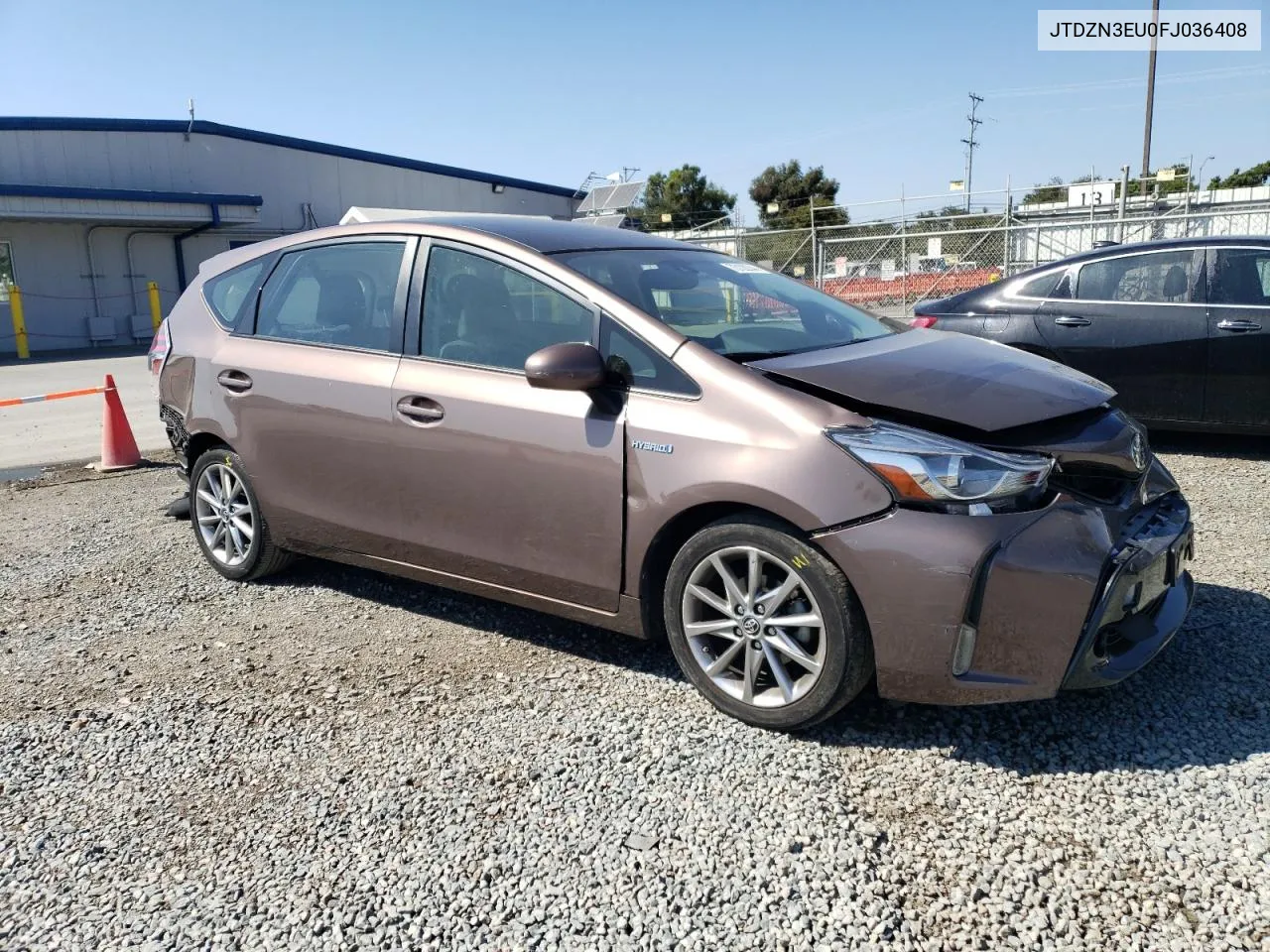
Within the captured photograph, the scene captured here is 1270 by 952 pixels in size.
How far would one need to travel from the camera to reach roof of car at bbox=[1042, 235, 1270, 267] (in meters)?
6.72

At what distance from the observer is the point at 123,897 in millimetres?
2516

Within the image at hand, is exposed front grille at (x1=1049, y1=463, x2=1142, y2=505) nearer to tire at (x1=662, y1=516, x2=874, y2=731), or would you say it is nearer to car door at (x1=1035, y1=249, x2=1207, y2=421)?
tire at (x1=662, y1=516, x2=874, y2=731)

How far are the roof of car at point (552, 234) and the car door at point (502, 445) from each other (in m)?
0.14

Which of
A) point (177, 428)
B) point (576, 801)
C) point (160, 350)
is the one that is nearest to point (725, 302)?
point (576, 801)

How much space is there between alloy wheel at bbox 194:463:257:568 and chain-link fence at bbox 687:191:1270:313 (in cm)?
1453

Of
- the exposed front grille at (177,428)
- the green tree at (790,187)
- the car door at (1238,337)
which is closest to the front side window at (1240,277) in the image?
the car door at (1238,337)

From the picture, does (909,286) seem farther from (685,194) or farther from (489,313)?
(685,194)

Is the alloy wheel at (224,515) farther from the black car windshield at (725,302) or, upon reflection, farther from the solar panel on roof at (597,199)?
the solar panel on roof at (597,199)

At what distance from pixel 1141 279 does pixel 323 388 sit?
5.70 metres

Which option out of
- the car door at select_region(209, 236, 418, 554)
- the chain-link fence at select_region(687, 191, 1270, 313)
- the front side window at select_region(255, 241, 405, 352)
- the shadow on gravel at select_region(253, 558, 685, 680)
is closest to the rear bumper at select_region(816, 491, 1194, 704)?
the shadow on gravel at select_region(253, 558, 685, 680)

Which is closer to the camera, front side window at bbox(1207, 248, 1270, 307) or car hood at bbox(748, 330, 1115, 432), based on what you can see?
car hood at bbox(748, 330, 1115, 432)

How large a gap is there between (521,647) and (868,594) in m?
1.60

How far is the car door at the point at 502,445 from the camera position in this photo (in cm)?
346

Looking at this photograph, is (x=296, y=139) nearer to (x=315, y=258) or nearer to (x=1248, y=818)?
(x=315, y=258)
